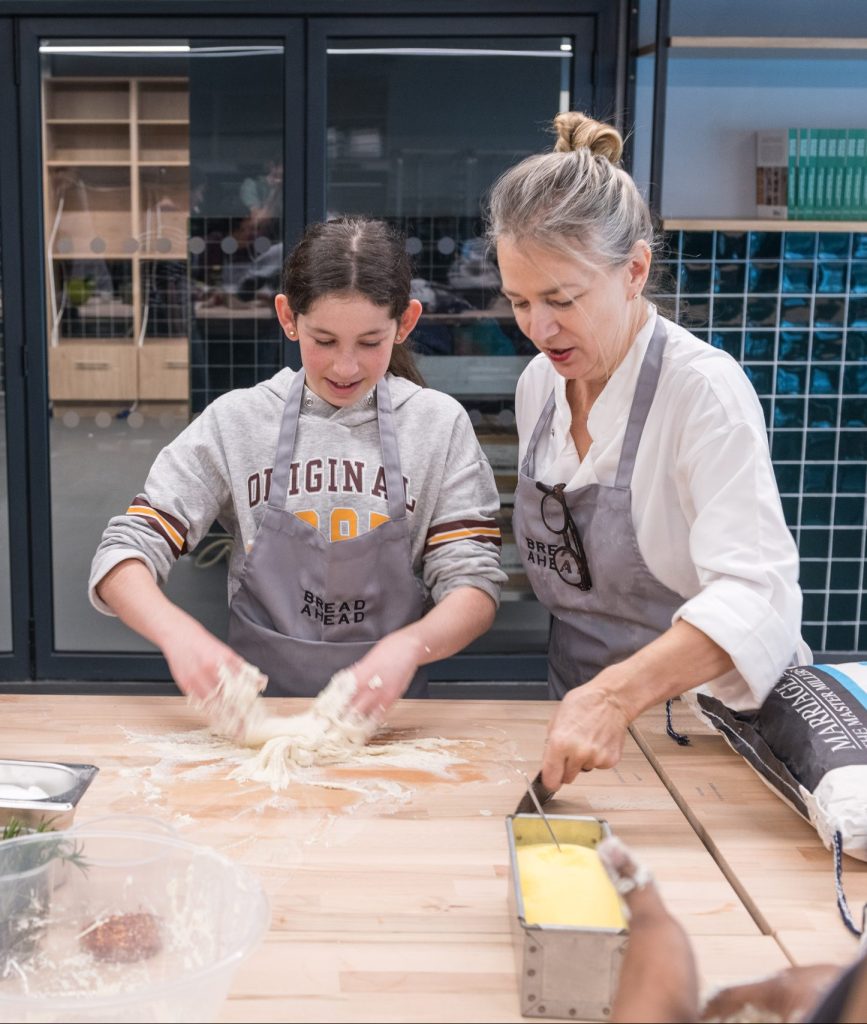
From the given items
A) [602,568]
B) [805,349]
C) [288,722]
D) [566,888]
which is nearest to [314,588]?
[288,722]

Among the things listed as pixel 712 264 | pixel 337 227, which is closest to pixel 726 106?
pixel 712 264

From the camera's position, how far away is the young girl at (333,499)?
1.75 metres

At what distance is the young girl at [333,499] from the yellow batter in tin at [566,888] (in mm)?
650

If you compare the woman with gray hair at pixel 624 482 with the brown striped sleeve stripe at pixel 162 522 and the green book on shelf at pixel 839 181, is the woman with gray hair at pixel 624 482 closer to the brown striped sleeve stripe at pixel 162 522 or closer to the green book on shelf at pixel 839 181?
the brown striped sleeve stripe at pixel 162 522

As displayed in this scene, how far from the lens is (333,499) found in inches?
72.7

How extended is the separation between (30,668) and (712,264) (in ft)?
8.54

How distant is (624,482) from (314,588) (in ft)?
1.85

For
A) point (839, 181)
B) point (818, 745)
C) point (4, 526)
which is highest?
point (839, 181)

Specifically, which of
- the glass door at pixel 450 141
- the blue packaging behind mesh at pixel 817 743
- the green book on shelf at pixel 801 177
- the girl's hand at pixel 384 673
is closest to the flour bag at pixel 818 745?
the blue packaging behind mesh at pixel 817 743

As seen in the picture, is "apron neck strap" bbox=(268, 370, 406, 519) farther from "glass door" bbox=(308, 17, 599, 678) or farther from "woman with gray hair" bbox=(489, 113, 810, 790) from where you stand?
"glass door" bbox=(308, 17, 599, 678)

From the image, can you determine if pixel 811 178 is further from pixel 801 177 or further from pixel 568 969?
pixel 568 969

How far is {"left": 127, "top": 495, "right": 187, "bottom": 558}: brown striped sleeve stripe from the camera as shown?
177 centimetres

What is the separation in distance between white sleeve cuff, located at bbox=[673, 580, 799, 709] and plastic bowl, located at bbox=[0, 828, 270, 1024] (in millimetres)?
620

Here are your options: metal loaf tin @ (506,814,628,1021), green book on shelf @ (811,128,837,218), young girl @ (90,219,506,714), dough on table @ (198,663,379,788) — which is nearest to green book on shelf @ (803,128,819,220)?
green book on shelf @ (811,128,837,218)
